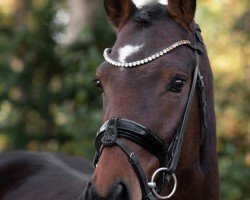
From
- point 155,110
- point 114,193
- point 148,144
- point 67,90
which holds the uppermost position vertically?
point 67,90

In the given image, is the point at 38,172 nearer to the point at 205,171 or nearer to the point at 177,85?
the point at 205,171

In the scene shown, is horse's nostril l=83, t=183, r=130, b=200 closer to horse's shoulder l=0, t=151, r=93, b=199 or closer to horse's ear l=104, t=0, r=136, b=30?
horse's ear l=104, t=0, r=136, b=30

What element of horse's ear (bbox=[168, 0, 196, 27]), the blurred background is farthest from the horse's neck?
the blurred background

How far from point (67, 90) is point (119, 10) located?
19.1 feet

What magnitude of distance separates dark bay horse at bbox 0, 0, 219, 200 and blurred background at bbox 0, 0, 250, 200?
15.9ft

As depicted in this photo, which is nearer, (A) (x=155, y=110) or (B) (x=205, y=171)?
(A) (x=155, y=110)

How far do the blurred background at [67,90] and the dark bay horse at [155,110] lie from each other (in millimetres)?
4857

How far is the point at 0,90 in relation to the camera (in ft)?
32.1

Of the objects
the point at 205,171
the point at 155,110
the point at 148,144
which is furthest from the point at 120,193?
the point at 205,171

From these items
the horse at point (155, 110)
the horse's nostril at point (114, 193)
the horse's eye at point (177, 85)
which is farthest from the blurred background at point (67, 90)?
the horse's nostril at point (114, 193)

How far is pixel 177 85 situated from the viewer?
11.4 feet

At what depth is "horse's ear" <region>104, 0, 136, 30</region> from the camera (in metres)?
3.79

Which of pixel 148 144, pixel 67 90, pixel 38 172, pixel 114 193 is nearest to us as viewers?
pixel 114 193

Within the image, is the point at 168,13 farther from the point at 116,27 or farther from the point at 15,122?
the point at 15,122
